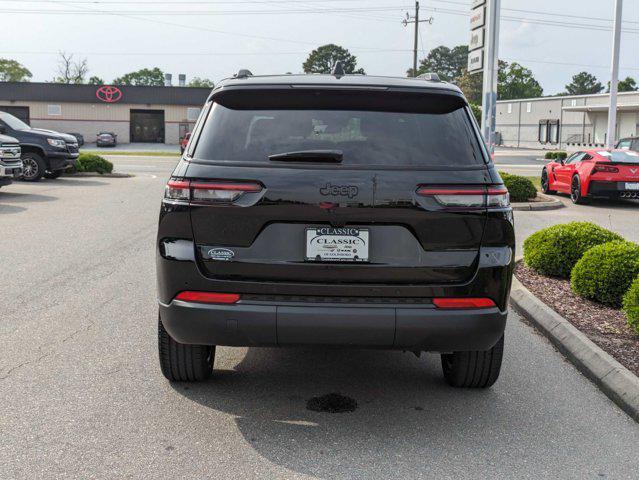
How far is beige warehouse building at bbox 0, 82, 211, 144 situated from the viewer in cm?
6606

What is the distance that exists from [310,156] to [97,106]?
67.9m

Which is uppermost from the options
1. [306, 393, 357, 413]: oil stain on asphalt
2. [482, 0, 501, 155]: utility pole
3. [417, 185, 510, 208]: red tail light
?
[482, 0, 501, 155]: utility pole

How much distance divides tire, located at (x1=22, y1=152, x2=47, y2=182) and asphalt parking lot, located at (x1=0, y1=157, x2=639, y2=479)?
14.9m

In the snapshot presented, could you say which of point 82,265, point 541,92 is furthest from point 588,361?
point 541,92

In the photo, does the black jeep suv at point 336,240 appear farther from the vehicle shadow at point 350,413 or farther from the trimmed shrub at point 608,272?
the trimmed shrub at point 608,272

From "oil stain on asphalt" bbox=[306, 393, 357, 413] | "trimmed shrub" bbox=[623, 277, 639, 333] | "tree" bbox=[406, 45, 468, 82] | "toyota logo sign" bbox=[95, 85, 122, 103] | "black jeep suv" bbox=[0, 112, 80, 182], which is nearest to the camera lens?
"oil stain on asphalt" bbox=[306, 393, 357, 413]

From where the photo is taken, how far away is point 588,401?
14.5ft

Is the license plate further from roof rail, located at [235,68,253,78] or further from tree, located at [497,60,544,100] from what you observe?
tree, located at [497,60,544,100]

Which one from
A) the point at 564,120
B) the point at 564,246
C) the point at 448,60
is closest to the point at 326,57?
the point at 448,60

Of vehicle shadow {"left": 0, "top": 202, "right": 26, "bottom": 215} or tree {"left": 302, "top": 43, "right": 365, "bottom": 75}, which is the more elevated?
tree {"left": 302, "top": 43, "right": 365, "bottom": 75}

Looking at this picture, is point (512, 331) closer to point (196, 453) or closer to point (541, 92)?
point (196, 453)

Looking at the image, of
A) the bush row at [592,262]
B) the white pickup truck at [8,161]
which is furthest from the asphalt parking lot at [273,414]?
the white pickup truck at [8,161]

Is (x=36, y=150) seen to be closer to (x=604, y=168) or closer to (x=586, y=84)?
(x=604, y=168)

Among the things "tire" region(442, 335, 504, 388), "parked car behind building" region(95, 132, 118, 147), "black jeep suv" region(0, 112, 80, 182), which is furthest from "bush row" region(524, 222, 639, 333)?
"parked car behind building" region(95, 132, 118, 147)
